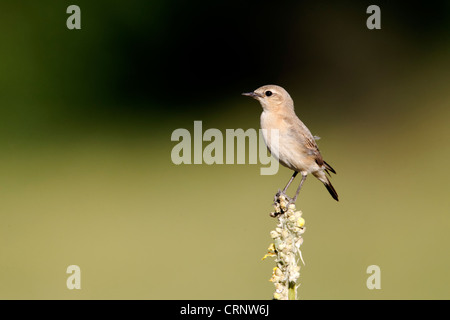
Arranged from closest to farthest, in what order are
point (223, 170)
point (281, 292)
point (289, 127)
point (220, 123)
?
point (281, 292)
point (289, 127)
point (223, 170)
point (220, 123)

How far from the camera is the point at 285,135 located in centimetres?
455

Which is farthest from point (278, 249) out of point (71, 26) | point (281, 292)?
point (71, 26)

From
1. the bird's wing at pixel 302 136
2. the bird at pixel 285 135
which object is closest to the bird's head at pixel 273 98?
the bird at pixel 285 135

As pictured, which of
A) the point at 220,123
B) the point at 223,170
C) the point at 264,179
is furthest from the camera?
the point at 220,123

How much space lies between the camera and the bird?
4.51 m

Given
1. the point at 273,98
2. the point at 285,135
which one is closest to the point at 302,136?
the point at 285,135

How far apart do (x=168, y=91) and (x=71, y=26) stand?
2330 millimetres

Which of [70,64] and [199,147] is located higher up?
[70,64]

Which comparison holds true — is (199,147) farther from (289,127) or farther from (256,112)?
(289,127)

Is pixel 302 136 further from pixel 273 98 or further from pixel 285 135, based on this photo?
pixel 273 98

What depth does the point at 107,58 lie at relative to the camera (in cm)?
1148

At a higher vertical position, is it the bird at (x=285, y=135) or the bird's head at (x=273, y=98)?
the bird's head at (x=273, y=98)

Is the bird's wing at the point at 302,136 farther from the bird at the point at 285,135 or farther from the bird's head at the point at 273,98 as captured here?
the bird's head at the point at 273,98

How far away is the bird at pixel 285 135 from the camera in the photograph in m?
4.51
